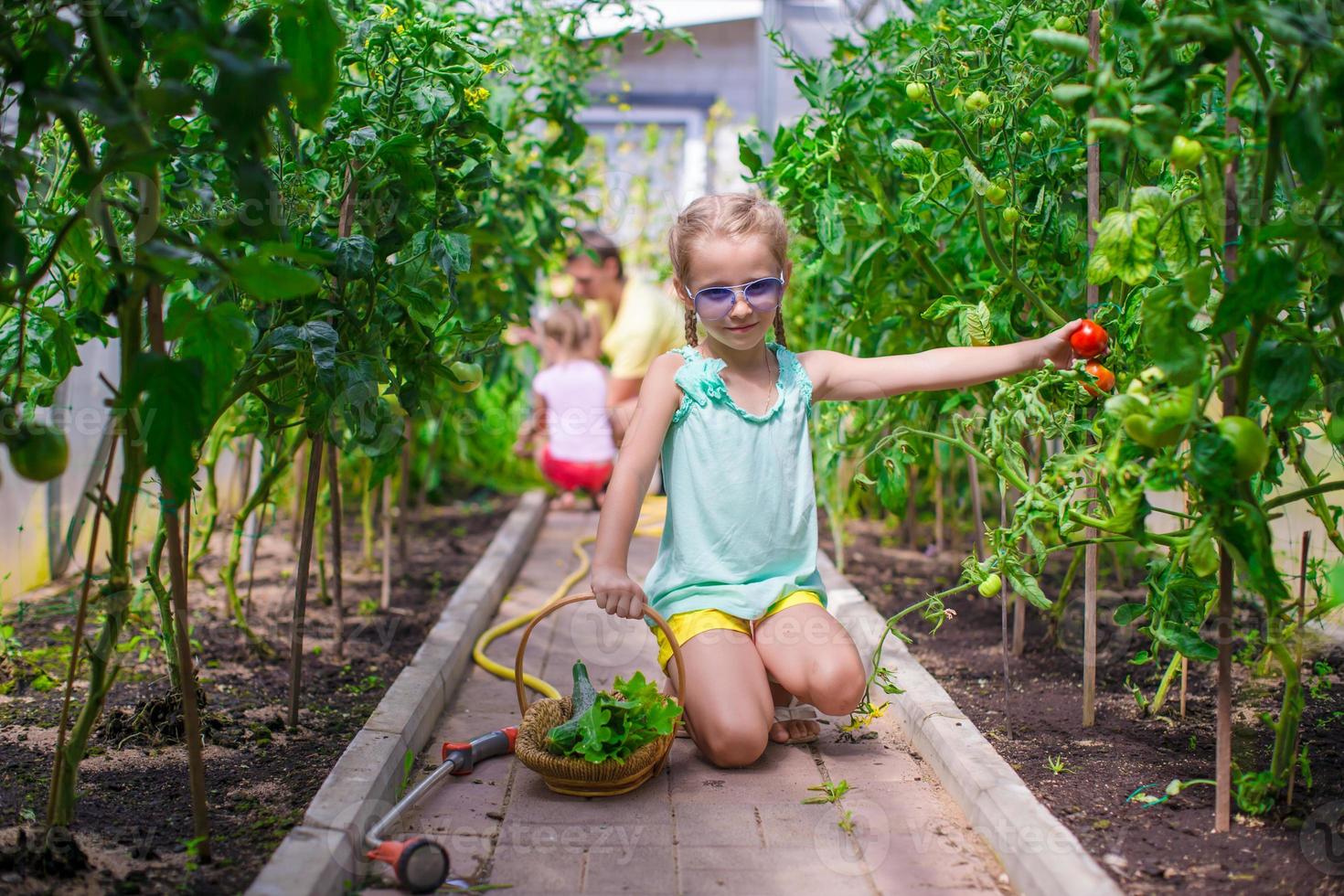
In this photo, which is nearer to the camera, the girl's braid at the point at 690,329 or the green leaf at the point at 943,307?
the green leaf at the point at 943,307

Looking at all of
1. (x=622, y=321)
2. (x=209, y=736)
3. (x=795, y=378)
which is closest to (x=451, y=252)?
(x=795, y=378)

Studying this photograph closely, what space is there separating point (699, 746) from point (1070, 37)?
1.58 meters

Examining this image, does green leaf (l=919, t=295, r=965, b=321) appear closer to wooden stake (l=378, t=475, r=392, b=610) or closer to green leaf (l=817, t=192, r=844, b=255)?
green leaf (l=817, t=192, r=844, b=255)

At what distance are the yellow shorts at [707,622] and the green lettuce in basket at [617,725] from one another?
0.77 ft

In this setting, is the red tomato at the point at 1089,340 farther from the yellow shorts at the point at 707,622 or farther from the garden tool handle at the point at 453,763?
the garden tool handle at the point at 453,763

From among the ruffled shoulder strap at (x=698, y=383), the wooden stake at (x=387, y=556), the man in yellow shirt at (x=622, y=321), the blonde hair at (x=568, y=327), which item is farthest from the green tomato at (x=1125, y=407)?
the blonde hair at (x=568, y=327)

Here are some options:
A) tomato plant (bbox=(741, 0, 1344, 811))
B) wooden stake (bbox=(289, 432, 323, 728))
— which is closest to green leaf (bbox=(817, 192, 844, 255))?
tomato plant (bbox=(741, 0, 1344, 811))

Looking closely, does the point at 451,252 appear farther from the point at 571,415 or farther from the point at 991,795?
the point at 571,415

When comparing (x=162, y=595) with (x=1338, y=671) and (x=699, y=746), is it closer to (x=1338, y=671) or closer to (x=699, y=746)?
(x=699, y=746)

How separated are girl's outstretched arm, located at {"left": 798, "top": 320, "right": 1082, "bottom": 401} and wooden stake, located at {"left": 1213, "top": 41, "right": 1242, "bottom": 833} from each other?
1.38 feet

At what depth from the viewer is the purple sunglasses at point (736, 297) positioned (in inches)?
98.0

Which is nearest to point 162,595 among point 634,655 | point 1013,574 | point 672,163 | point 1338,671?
point 634,655

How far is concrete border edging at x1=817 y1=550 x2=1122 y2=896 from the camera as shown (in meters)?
1.77

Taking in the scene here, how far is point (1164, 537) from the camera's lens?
6.41 feet
